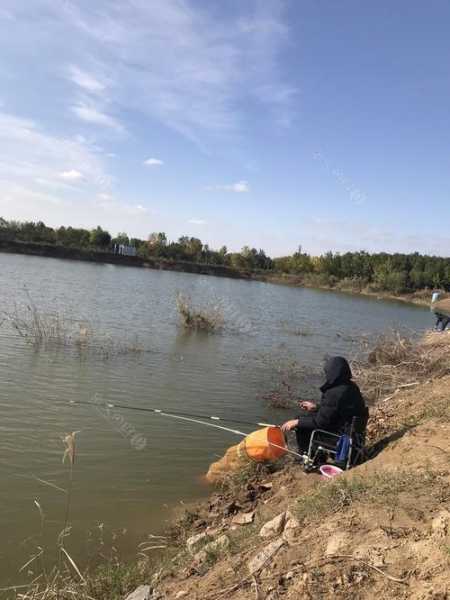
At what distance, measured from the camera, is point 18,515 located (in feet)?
19.7

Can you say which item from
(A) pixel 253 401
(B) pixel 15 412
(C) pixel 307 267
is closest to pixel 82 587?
(B) pixel 15 412

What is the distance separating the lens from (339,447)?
6.15 metres

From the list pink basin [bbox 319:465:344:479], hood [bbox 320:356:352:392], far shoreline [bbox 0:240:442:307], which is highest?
far shoreline [bbox 0:240:442:307]

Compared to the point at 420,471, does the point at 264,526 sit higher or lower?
lower

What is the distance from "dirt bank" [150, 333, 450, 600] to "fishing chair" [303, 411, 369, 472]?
0.23m

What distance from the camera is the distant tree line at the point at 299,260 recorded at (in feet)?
323

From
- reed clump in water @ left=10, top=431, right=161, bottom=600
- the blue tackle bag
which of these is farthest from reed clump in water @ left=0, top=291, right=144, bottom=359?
the blue tackle bag

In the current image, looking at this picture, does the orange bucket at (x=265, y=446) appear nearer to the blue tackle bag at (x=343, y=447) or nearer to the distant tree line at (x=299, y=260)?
the blue tackle bag at (x=343, y=447)

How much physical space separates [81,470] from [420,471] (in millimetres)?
4925

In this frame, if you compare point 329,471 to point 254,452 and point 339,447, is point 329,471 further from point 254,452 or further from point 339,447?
point 254,452

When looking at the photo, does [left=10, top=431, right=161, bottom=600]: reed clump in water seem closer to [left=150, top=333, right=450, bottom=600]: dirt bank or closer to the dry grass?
[left=150, top=333, right=450, bottom=600]: dirt bank

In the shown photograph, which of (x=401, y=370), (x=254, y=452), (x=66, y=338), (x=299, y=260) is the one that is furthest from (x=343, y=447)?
(x=299, y=260)

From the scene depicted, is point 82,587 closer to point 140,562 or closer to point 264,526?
point 140,562

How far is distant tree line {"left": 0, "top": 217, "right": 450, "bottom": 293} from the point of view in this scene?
98562 millimetres
